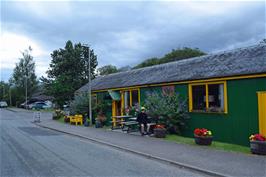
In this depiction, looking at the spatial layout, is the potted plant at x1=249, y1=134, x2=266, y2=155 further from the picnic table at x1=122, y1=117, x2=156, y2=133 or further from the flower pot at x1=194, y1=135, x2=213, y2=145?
the picnic table at x1=122, y1=117, x2=156, y2=133

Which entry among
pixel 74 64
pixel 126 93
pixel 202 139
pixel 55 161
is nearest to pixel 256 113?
pixel 202 139

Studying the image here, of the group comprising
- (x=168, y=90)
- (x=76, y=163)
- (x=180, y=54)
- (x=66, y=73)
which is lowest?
(x=76, y=163)

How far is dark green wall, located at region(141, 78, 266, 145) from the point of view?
13.3 metres

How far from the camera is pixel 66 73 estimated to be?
149 feet

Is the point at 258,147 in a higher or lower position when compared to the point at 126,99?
lower

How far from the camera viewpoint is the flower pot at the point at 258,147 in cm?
1077

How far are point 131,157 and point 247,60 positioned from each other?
713 cm

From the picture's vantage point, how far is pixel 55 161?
34.0 feet

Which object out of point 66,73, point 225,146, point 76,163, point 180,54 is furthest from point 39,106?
point 76,163

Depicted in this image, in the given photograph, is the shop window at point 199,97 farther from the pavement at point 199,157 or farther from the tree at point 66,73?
the tree at point 66,73

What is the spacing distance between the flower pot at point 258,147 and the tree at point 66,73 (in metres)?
33.5

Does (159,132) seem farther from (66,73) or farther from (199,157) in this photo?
(66,73)

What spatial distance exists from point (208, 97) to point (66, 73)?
32.8 m

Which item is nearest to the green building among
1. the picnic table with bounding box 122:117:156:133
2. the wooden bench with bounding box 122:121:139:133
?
the picnic table with bounding box 122:117:156:133
